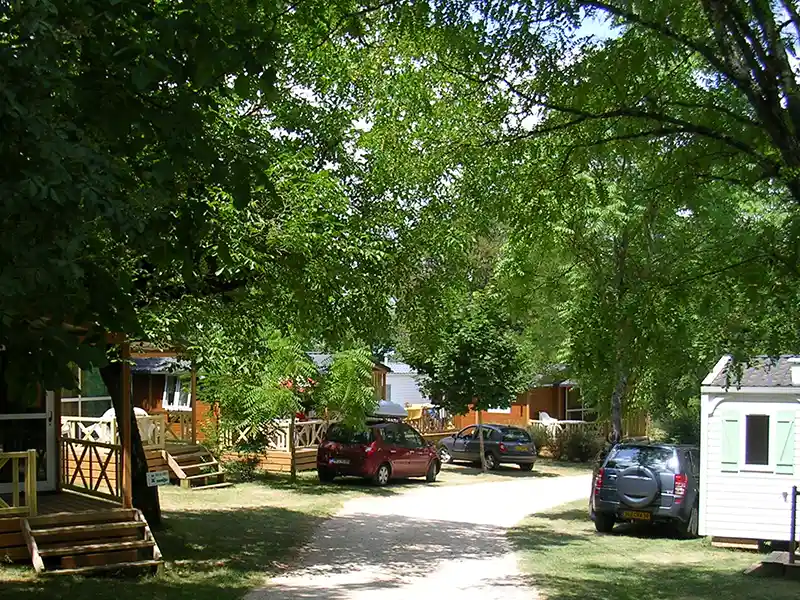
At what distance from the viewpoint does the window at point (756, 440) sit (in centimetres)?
1609

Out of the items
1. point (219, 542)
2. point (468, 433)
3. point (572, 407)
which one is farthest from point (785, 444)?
point (572, 407)

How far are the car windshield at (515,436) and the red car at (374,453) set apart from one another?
5.33 meters

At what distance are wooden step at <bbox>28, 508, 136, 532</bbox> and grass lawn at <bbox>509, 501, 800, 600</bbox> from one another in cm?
522

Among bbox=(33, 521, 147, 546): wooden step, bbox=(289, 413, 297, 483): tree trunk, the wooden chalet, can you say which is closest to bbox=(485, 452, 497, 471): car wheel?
bbox=(289, 413, 297, 483): tree trunk

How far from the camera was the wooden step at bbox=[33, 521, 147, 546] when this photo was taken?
11.8 m

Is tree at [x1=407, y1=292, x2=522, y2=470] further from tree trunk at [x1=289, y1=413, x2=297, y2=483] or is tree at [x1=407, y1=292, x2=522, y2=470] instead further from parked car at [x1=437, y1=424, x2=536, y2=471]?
tree trunk at [x1=289, y1=413, x2=297, y2=483]

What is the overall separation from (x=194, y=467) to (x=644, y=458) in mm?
10835

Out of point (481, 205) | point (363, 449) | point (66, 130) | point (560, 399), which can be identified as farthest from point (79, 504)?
point (560, 399)

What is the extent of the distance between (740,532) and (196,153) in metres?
13.4

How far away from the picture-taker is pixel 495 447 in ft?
104

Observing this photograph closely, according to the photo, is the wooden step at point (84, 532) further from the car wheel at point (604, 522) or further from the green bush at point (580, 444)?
the green bush at point (580, 444)

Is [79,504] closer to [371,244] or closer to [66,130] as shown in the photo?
[371,244]

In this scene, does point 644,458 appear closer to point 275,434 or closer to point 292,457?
point 292,457

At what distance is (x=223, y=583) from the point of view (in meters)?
11.6
